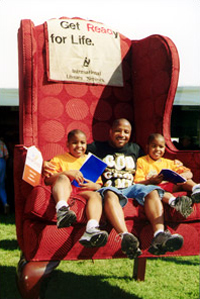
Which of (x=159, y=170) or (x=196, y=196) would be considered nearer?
(x=196, y=196)

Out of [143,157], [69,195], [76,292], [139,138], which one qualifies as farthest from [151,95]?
[76,292]

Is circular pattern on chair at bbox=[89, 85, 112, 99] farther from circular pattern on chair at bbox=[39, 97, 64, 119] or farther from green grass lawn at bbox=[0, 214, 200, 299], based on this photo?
green grass lawn at bbox=[0, 214, 200, 299]

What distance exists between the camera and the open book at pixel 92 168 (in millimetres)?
2193

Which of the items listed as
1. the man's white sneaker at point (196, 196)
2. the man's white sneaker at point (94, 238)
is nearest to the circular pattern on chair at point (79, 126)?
the man's white sneaker at point (196, 196)

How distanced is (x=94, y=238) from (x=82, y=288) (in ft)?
2.89

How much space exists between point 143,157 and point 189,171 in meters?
0.38

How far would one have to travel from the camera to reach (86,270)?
2.77 metres

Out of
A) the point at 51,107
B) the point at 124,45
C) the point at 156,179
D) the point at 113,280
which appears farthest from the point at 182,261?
the point at 124,45

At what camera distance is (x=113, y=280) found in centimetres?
260

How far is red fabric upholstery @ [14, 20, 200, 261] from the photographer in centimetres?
187

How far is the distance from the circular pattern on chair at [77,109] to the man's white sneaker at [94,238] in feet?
4.84

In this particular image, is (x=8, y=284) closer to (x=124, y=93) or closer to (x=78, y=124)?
(x=78, y=124)

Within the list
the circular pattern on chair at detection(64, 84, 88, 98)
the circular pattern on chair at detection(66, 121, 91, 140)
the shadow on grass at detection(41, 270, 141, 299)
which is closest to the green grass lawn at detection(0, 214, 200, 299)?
the shadow on grass at detection(41, 270, 141, 299)

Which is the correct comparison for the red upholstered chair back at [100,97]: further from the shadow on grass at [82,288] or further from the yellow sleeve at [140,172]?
the shadow on grass at [82,288]
